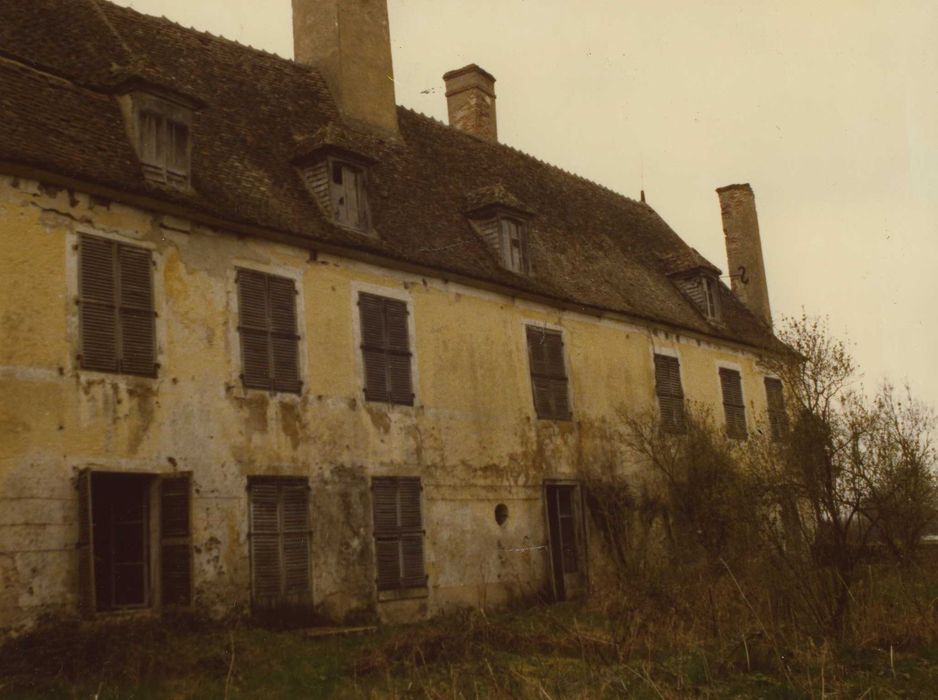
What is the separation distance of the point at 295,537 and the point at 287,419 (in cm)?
147

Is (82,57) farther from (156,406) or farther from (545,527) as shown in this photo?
(545,527)

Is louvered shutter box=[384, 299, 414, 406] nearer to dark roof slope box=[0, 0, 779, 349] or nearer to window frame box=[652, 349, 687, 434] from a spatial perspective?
dark roof slope box=[0, 0, 779, 349]

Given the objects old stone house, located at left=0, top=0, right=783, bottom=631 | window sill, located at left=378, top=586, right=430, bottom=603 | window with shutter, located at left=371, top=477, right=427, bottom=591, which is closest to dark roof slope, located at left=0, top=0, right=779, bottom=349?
old stone house, located at left=0, top=0, right=783, bottom=631

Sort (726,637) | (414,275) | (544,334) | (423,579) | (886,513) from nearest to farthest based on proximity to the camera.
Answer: (726,637) < (886,513) < (423,579) < (414,275) < (544,334)

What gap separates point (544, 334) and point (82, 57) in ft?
27.2

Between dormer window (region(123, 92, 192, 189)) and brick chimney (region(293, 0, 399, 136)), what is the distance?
5218mm

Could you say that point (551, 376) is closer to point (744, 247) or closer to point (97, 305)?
point (97, 305)

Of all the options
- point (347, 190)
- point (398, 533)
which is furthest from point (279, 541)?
point (347, 190)

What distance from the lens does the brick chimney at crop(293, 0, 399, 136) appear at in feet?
59.9

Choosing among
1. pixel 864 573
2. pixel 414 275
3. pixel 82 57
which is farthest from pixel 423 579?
pixel 82 57

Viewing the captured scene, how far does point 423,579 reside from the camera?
47.6 feet

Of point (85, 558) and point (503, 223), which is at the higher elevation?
point (503, 223)

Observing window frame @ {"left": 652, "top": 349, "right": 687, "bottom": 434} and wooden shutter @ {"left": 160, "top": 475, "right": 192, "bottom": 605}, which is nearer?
wooden shutter @ {"left": 160, "top": 475, "right": 192, "bottom": 605}

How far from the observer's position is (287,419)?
521 inches
